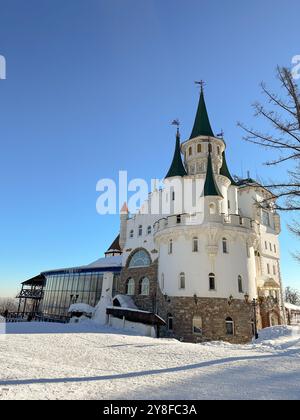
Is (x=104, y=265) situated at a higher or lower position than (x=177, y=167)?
lower

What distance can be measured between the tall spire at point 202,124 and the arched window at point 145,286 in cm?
1584

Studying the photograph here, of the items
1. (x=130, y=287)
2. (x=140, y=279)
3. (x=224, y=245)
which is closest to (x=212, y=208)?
(x=224, y=245)

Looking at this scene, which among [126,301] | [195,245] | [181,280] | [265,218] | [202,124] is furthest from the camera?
[265,218]

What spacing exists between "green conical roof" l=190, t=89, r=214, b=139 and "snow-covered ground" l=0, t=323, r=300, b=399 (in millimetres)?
24229

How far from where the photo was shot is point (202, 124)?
33.0m

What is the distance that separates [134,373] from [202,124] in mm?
29008

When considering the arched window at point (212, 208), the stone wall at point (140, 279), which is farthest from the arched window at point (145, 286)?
the arched window at point (212, 208)

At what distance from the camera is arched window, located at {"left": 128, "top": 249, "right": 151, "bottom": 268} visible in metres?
32.3

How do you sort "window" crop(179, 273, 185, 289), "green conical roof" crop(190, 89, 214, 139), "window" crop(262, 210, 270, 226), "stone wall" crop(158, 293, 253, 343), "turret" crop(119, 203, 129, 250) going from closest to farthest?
"stone wall" crop(158, 293, 253, 343)
"window" crop(179, 273, 185, 289)
"green conical roof" crop(190, 89, 214, 139)
"window" crop(262, 210, 270, 226)
"turret" crop(119, 203, 129, 250)

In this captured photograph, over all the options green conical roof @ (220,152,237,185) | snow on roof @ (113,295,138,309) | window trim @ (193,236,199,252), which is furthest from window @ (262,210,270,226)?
snow on roof @ (113,295,138,309)

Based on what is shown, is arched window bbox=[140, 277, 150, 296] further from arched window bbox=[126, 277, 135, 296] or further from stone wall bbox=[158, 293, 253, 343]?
stone wall bbox=[158, 293, 253, 343]

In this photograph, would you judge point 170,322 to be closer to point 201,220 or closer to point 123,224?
point 201,220

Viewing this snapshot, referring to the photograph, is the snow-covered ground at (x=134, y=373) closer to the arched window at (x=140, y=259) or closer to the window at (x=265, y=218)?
the arched window at (x=140, y=259)
